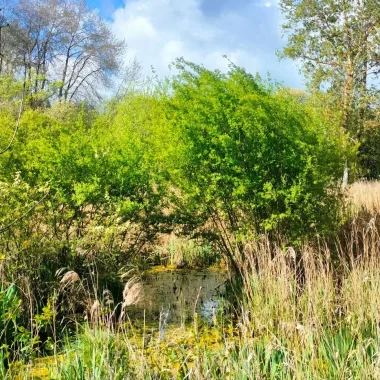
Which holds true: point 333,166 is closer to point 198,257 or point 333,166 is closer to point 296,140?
point 296,140

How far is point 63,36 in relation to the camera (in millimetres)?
30172

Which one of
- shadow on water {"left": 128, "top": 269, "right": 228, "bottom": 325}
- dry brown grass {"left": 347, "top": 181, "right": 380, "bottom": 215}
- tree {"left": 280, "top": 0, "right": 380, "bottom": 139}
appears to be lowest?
shadow on water {"left": 128, "top": 269, "right": 228, "bottom": 325}

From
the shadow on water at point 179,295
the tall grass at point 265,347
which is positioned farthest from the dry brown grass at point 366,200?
the tall grass at point 265,347

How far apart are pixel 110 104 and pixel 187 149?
2120 centimetres

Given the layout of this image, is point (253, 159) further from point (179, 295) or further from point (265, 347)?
point (265, 347)

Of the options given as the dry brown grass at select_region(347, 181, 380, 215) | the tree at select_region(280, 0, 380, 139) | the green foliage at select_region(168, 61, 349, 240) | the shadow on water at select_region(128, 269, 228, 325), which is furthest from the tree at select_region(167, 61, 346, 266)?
the tree at select_region(280, 0, 380, 139)

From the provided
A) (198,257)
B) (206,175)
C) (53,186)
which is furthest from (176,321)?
(198,257)

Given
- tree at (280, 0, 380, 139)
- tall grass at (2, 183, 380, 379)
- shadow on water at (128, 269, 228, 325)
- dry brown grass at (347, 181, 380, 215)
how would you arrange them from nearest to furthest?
tall grass at (2, 183, 380, 379) < shadow on water at (128, 269, 228, 325) < dry brown grass at (347, 181, 380, 215) < tree at (280, 0, 380, 139)

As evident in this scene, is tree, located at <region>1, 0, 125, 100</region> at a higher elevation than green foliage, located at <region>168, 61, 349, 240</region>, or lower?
higher

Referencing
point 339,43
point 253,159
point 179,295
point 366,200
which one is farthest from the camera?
point 339,43

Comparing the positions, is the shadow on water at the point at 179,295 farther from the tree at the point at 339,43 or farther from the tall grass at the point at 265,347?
the tree at the point at 339,43

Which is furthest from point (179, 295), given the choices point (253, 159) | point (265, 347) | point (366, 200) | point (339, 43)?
point (339, 43)

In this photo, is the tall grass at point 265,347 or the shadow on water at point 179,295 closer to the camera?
the tall grass at point 265,347

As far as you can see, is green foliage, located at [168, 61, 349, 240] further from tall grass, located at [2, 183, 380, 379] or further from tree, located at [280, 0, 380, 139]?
tree, located at [280, 0, 380, 139]
